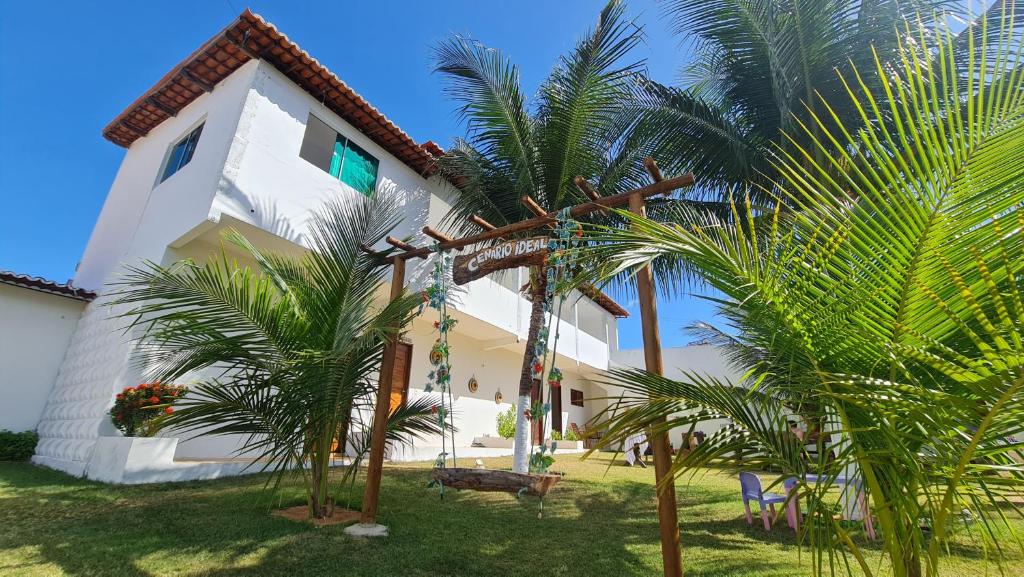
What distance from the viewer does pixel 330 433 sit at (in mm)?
4359

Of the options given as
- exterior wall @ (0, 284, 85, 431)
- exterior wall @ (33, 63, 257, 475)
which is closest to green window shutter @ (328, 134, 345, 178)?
exterior wall @ (33, 63, 257, 475)

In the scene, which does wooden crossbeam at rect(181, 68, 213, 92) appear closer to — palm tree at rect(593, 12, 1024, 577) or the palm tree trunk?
the palm tree trunk

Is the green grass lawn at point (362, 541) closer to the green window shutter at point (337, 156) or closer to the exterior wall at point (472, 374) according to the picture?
the green window shutter at point (337, 156)

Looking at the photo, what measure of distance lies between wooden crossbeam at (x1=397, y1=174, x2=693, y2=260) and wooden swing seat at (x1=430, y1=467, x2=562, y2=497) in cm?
227

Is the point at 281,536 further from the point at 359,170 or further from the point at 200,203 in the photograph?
the point at 359,170

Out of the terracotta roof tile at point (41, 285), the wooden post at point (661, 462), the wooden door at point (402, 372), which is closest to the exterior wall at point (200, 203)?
the terracotta roof tile at point (41, 285)

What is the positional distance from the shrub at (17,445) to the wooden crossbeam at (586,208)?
24.8ft

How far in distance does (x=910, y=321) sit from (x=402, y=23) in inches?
343

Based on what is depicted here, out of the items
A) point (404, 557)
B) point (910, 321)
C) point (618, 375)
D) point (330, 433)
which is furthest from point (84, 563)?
point (910, 321)

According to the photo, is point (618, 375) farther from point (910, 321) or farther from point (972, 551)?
point (972, 551)

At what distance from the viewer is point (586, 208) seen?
4230mm

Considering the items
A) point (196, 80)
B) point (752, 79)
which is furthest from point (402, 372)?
point (752, 79)

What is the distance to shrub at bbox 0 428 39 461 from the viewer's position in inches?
289

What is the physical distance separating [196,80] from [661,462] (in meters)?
9.79
